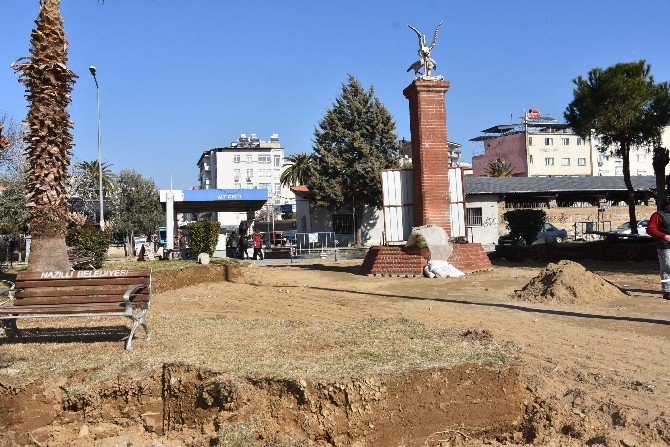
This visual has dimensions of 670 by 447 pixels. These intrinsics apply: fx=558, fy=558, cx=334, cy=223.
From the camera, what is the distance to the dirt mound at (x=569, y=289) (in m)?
10.4

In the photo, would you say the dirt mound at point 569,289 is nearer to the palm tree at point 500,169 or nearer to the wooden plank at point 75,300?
the wooden plank at point 75,300

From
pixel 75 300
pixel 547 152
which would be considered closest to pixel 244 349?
pixel 75 300

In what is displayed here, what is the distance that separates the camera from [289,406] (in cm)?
490

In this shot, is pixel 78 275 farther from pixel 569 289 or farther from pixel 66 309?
pixel 569 289

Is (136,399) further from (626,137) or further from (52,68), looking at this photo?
(626,137)

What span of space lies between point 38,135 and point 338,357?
9.58 meters

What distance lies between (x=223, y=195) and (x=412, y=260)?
53.0ft

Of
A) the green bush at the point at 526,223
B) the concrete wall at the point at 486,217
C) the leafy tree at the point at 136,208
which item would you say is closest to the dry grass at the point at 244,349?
the green bush at the point at 526,223

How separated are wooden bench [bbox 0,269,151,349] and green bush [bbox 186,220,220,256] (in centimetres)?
1326

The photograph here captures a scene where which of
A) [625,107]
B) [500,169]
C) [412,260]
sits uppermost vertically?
[500,169]

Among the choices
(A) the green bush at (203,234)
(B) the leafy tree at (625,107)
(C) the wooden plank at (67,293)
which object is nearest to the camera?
(C) the wooden plank at (67,293)

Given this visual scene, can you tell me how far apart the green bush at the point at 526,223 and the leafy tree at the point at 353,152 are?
49.0 ft

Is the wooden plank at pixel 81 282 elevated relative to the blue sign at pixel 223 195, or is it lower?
lower

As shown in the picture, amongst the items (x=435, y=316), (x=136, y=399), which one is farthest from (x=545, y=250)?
(x=136, y=399)
